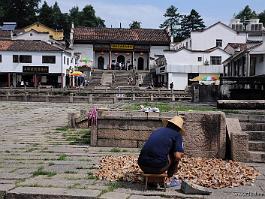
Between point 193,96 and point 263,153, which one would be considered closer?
point 263,153

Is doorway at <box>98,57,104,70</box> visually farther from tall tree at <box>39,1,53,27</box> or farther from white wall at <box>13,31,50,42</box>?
tall tree at <box>39,1,53,27</box>

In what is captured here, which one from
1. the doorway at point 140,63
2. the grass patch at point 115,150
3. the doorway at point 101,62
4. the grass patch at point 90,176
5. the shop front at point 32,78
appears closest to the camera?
the grass patch at point 90,176

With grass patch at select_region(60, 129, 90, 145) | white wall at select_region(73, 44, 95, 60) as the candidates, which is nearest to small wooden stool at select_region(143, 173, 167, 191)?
grass patch at select_region(60, 129, 90, 145)

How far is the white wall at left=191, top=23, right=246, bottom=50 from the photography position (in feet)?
224

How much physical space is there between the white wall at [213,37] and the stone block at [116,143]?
190 feet

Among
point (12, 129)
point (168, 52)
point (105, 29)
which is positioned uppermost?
point (105, 29)

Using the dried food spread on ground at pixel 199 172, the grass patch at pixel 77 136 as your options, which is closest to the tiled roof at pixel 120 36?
the grass patch at pixel 77 136

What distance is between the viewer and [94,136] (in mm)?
11648

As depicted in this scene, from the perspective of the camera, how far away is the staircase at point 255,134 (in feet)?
31.3

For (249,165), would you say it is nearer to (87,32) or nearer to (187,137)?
(187,137)

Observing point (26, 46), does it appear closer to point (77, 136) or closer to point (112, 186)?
point (77, 136)

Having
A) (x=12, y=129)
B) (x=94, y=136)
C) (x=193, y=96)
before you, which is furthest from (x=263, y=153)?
(x=193, y=96)

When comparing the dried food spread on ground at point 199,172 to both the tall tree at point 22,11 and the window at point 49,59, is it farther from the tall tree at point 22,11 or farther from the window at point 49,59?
the tall tree at point 22,11

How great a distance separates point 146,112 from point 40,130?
529 centimetres
